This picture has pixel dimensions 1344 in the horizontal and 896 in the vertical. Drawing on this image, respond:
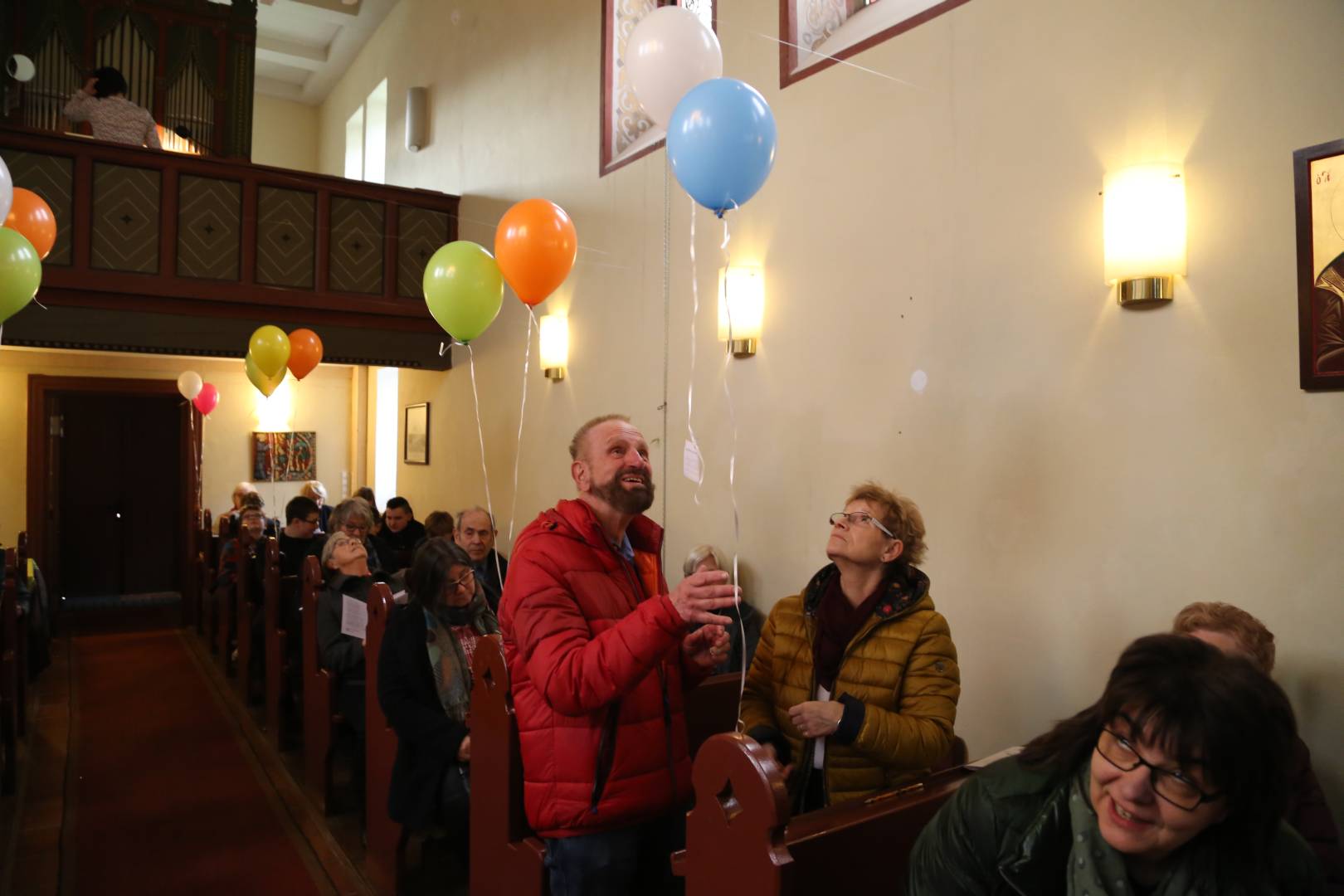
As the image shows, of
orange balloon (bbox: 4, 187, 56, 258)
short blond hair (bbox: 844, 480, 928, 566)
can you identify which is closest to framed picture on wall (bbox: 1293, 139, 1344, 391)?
short blond hair (bbox: 844, 480, 928, 566)

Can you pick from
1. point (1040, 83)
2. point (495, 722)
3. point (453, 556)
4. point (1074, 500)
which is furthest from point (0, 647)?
point (1040, 83)

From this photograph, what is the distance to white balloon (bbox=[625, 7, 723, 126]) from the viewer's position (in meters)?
3.24

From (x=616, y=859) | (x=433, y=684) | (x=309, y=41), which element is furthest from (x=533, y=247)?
(x=309, y=41)

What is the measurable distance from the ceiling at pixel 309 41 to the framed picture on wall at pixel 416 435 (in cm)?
471

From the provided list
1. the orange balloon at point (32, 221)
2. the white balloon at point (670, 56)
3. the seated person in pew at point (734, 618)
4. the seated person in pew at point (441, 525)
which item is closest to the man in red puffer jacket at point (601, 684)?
the white balloon at point (670, 56)

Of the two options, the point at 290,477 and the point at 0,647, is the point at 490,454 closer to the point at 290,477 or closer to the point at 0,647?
the point at 0,647

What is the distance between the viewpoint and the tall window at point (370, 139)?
1019 cm

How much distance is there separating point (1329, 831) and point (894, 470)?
1826 mm

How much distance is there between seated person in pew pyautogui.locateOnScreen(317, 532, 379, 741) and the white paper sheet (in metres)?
0.02

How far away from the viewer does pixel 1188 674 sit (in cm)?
113

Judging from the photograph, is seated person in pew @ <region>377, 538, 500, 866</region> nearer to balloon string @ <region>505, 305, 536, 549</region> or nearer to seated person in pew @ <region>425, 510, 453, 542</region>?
seated person in pew @ <region>425, 510, 453, 542</region>

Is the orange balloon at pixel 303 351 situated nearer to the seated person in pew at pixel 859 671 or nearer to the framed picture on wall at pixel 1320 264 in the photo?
the seated person in pew at pixel 859 671

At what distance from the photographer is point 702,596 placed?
1.67 m

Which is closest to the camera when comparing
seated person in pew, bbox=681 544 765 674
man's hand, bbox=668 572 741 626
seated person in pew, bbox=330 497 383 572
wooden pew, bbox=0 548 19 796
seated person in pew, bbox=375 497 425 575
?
man's hand, bbox=668 572 741 626
